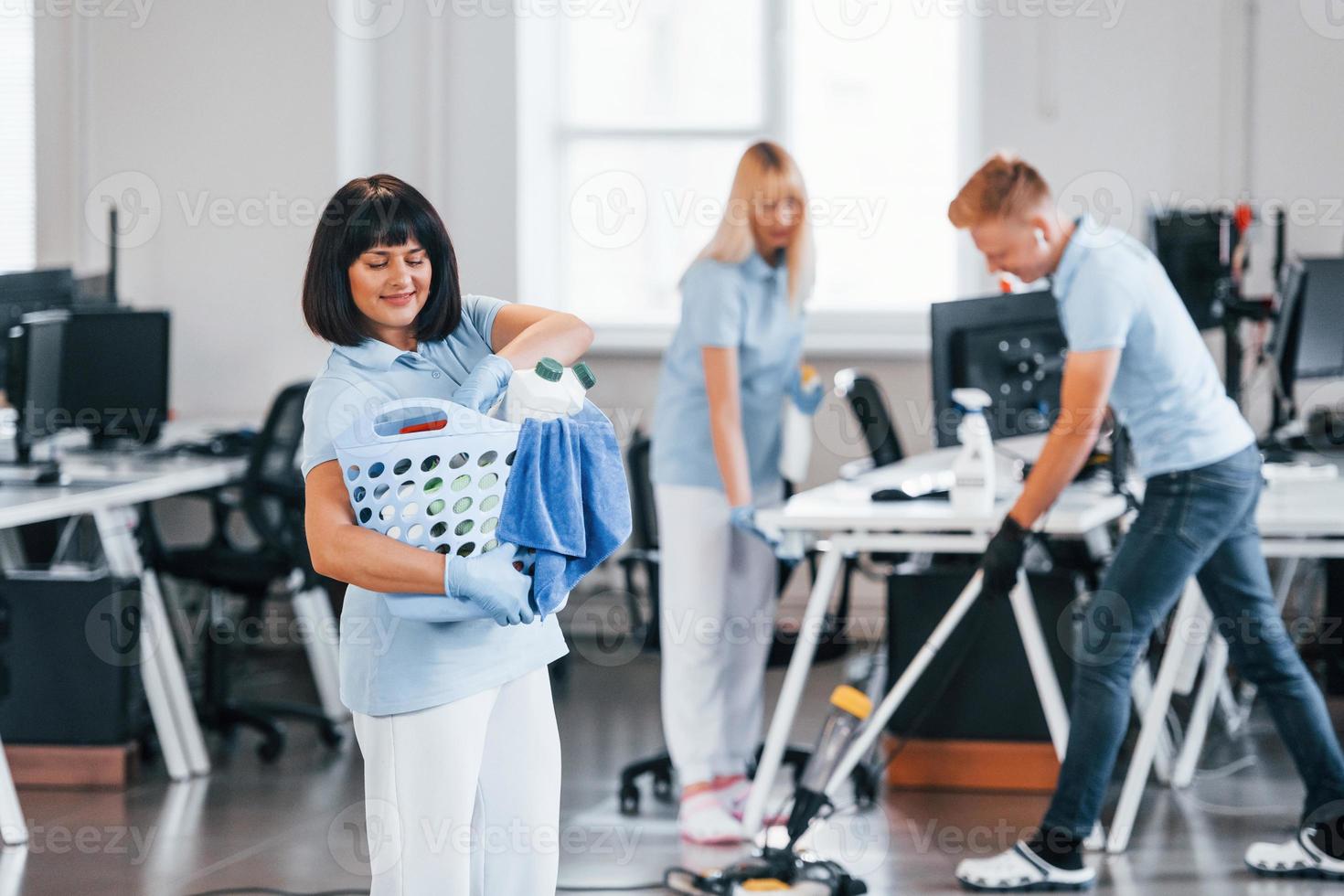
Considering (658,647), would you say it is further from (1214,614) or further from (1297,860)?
(1297,860)

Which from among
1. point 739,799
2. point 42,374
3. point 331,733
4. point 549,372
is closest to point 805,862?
point 739,799

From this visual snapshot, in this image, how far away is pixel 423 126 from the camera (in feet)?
17.7

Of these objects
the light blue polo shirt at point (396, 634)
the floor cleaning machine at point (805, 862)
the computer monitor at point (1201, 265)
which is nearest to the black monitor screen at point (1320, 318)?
the computer monitor at point (1201, 265)

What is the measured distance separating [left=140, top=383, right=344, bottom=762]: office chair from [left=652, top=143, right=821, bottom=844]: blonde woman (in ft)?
3.85

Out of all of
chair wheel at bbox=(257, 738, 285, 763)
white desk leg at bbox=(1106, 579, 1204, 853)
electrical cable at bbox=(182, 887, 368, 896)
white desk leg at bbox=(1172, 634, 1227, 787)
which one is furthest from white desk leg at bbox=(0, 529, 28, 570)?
white desk leg at bbox=(1172, 634, 1227, 787)

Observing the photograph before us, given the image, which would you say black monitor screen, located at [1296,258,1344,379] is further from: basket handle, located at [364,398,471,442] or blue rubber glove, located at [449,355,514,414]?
basket handle, located at [364,398,471,442]

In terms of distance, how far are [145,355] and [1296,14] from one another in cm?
388

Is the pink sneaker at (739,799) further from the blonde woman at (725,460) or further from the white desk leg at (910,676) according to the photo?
the white desk leg at (910,676)

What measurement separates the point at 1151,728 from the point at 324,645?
7.51ft

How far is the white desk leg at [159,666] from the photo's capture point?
3797 mm

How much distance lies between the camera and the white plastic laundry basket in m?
1.63

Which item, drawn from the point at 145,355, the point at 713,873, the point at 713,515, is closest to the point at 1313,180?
the point at 713,515

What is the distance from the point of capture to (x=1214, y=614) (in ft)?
9.55

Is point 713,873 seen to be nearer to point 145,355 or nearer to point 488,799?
point 488,799
